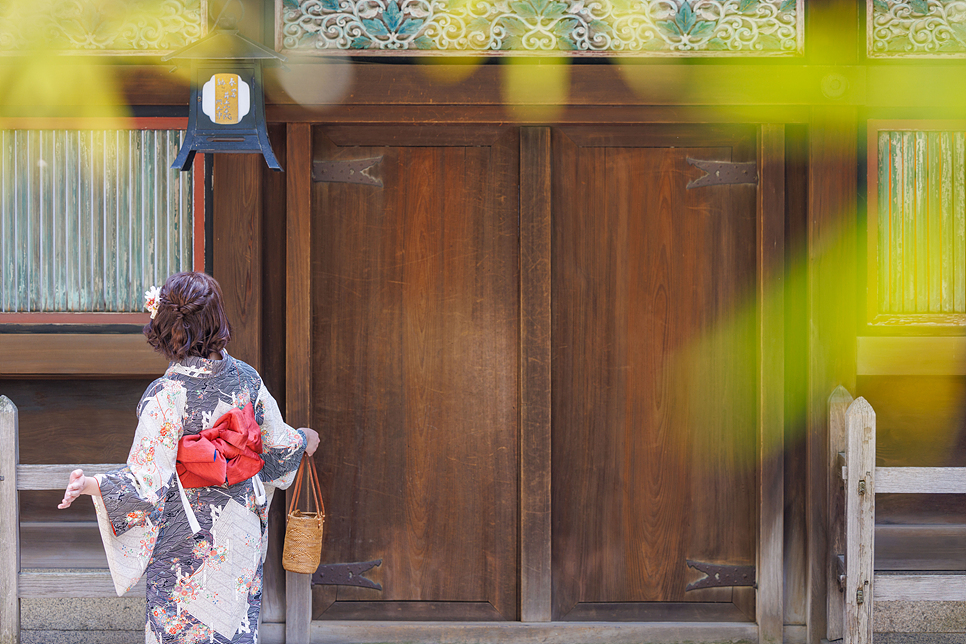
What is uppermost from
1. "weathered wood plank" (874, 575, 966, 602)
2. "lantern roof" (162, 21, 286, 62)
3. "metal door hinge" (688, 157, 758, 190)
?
"lantern roof" (162, 21, 286, 62)

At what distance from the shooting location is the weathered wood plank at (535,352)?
12.0ft

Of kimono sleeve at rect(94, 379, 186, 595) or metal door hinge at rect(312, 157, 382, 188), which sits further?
metal door hinge at rect(312, 157, 382, 188)

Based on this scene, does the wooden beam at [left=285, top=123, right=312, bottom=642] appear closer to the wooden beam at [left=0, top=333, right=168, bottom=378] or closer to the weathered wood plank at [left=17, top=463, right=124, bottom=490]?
the wooden beam at [left=0, top=333, right=168, bottom=378]

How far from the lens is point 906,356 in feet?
11.8

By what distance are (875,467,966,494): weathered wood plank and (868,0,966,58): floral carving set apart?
210 centimetres

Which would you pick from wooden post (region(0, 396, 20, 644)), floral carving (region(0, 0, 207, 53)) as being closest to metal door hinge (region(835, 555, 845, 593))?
wooden post (region(0, 396, 20, 644))

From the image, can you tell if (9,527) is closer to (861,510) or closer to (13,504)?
(13,504)

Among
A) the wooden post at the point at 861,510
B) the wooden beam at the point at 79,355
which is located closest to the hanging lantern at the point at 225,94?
the wooden beam at the point at 79,355

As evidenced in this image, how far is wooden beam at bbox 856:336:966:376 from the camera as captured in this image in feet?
11.8

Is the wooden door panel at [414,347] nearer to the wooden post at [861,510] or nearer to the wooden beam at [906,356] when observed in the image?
the wooden post at [861,510]

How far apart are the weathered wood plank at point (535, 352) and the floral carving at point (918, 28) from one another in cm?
179

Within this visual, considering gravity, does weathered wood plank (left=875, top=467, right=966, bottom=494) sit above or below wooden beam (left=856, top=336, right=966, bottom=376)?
below

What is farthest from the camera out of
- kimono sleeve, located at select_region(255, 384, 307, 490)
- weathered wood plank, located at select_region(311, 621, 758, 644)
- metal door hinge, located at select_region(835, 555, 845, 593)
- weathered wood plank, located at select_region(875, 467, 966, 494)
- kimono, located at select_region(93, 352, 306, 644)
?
weathered wood plank, located at select_region(311, 621, 758, 644)

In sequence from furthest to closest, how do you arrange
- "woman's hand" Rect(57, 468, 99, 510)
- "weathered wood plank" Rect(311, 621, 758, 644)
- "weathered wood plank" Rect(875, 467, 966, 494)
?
"weathered wood plank" Rect(311, 621, 758, 644)
"weathered wood plank" Rect(875, 467, 966, 494)
"woman's hand" Rect(57, 468, 99, 510)
